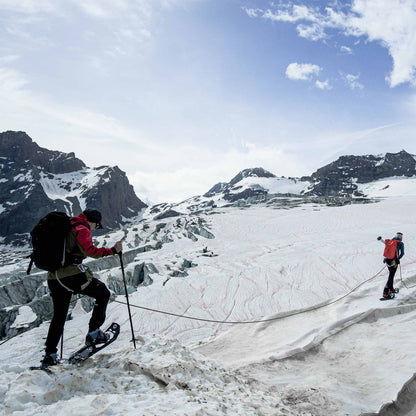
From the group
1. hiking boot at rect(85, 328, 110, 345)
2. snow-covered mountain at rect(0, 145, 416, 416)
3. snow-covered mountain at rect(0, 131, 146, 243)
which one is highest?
snow-covered mountain at rect(0, 131, 146, 243)

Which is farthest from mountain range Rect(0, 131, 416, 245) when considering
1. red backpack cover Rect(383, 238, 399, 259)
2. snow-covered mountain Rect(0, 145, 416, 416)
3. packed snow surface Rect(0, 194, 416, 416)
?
red backpack cover Rect(383, 238, 399, 259)

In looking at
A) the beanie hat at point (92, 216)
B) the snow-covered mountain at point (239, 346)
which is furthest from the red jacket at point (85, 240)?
the snow-covered mountain at point (239, 346)

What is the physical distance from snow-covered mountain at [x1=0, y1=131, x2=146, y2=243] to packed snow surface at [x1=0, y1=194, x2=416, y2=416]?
14464 cm

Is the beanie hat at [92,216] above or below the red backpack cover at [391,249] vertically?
above

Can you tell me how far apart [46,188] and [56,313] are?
178 meters

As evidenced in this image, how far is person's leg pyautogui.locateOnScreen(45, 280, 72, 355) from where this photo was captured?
16.0 ft

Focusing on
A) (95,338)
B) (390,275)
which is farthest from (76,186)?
(95,338)

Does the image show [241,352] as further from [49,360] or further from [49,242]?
[49,242]

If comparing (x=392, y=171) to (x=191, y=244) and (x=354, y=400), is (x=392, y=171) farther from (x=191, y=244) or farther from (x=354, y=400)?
(x=354, y=400)

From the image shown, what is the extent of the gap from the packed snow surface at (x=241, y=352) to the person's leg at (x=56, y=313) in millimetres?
450

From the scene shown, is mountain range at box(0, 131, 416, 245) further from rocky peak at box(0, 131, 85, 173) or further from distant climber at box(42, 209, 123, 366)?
distant climber at box(42, 209, 123, 366)

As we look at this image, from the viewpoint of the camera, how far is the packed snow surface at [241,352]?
4.14 metres

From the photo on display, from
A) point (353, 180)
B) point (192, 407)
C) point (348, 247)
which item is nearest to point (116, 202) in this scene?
point (353, 180)

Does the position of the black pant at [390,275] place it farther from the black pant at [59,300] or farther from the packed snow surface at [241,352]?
the black pant at [59,300]
